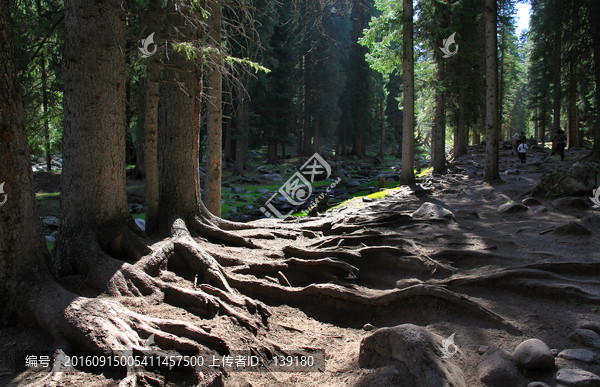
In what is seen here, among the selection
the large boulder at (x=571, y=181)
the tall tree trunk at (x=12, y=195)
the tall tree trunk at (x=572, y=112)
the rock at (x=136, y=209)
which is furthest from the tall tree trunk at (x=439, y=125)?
the tall tree trunk at (x=12, y=195)

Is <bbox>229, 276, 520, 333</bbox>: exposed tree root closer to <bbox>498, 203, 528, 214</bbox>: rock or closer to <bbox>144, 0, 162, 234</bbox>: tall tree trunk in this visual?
<bbox>144, 0, 162, 234</bbox>: tall tree trunk

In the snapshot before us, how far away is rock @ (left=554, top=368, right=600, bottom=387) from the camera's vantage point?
2.89 m

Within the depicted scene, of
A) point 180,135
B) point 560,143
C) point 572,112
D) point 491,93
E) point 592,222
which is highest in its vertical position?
point 572,112

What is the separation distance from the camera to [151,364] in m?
3.19

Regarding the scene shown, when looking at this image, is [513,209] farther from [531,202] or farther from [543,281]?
[543,281]

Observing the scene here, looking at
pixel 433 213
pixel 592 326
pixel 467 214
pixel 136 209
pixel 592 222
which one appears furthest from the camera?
pixel 136 209

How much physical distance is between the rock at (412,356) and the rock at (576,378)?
2.44 feet

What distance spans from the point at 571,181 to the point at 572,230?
317 cm

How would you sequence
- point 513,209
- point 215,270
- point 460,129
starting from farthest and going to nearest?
point 460,129 < point 513,209 < point 215,270

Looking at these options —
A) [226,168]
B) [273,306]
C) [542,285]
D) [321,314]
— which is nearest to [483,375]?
[542,285]

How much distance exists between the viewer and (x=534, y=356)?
3.27 metres

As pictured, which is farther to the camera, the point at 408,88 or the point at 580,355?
the point at 408,88

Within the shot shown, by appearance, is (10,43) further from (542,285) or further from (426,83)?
(426,83)

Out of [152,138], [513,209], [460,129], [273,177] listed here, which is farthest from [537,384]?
[273,177]
